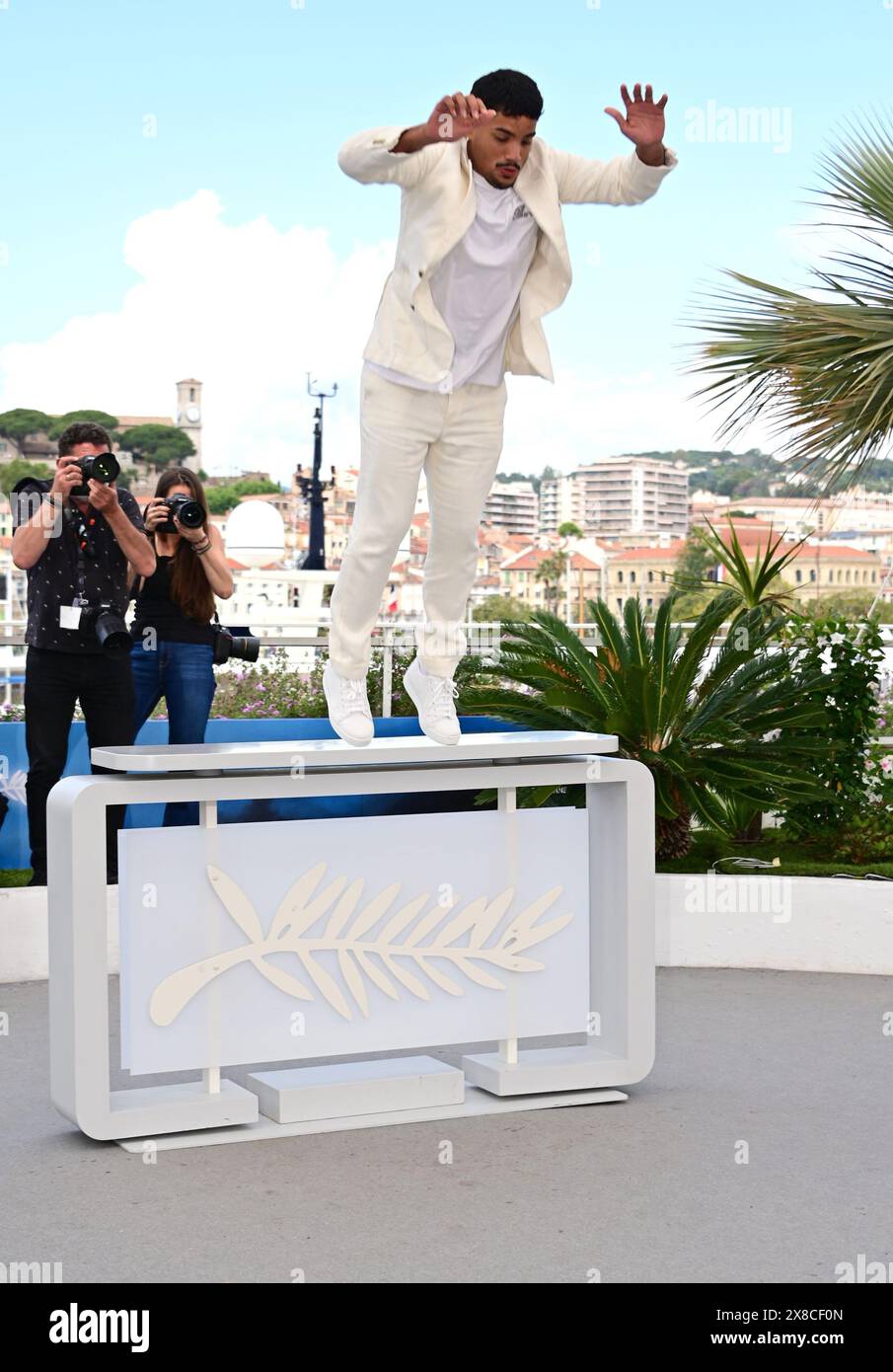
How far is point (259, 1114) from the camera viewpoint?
4.63 meters

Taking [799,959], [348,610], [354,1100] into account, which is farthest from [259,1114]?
[799,959]

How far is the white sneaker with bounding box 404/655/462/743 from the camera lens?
4.88 meters

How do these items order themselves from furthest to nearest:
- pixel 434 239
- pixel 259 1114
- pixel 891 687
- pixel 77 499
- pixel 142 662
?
1. pixel 891 687
2. pixel 142 662
3. pixel 77 499
4. pixel 259 1114
5. pixel 434 239


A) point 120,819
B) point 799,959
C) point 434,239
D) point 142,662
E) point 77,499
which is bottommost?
point 799,959

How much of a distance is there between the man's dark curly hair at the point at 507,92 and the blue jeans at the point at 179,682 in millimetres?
2849

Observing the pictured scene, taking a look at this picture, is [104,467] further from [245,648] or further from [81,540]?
[245,648]

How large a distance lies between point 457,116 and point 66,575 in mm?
2666

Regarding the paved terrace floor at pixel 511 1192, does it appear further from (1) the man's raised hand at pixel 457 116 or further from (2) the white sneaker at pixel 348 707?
(1) the man's raised hand at pixel 457 116

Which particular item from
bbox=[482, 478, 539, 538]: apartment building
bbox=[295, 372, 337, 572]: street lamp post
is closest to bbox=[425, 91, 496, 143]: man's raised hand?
bbox=[295, 372, 337, 572]: street lamp post

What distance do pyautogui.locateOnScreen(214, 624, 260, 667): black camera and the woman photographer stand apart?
6 centimetres

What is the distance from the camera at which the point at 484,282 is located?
452cm

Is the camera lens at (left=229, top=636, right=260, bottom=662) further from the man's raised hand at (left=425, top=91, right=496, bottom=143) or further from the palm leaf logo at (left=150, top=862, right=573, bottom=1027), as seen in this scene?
the man's raised hand at (left=425, top=91, right=496, bottom=143)
